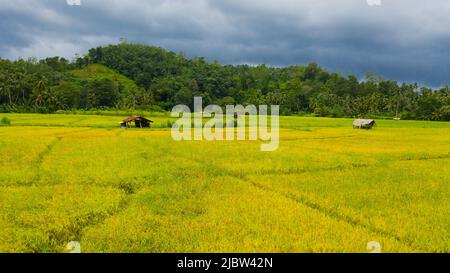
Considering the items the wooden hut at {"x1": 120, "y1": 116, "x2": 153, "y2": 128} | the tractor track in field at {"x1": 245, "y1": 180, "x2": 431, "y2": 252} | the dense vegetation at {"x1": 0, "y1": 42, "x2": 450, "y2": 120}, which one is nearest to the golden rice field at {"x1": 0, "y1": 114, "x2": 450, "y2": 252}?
the tractor track in field at {"x1": 245, "y1": 180, "x2": 431, "y2": 252}

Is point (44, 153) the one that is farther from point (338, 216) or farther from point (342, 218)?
point (342, 218)

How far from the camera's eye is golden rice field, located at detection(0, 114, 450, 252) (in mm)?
6438

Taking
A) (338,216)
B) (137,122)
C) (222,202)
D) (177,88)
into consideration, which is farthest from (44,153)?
(177,88)

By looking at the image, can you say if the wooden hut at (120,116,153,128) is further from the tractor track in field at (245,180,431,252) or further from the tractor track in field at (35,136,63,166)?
the tractor track in field at (245,180,431,252)

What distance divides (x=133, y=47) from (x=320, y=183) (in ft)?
352

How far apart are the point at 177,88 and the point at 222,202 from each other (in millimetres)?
71756

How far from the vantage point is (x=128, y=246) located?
620 centimetres

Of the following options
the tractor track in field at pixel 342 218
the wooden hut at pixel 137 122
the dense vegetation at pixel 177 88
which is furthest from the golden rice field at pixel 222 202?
the dense vegetation at pixel 177 88

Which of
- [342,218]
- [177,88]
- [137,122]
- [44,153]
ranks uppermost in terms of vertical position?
[177,88]

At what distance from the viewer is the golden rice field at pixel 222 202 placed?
6.44 m

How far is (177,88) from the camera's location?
79.2 m

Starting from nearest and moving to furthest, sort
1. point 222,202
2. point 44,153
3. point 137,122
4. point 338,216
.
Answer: point 338,216
point 222,202
point 44,153
point 137,122
